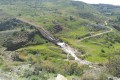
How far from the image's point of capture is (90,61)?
19988 centimetres

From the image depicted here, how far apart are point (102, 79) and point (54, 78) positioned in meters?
11.5

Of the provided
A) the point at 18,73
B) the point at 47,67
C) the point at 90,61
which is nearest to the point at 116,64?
the point at 47,67

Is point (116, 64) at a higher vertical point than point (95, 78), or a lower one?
lower

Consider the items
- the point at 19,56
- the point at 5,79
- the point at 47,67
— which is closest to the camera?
the point at 5,79

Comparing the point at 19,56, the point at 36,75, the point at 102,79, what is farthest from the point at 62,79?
the point at 19,56

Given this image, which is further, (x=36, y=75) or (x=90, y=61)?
(x=90, y=61)

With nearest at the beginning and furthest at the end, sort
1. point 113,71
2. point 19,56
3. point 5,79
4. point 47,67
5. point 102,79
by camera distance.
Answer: point 5,79 → point 102,79 → point 47,67 → point 113,71 → point 19,56

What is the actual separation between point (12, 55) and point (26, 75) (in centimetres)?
13420

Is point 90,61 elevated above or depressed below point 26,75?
below

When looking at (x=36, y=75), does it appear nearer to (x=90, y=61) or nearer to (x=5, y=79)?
(x=5, y=79)

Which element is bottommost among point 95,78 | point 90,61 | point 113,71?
point 90,61

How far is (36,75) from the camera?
208 ft

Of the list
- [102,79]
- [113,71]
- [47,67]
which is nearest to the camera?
[102,79]

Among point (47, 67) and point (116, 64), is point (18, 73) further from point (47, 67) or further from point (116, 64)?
point (116, 64)
